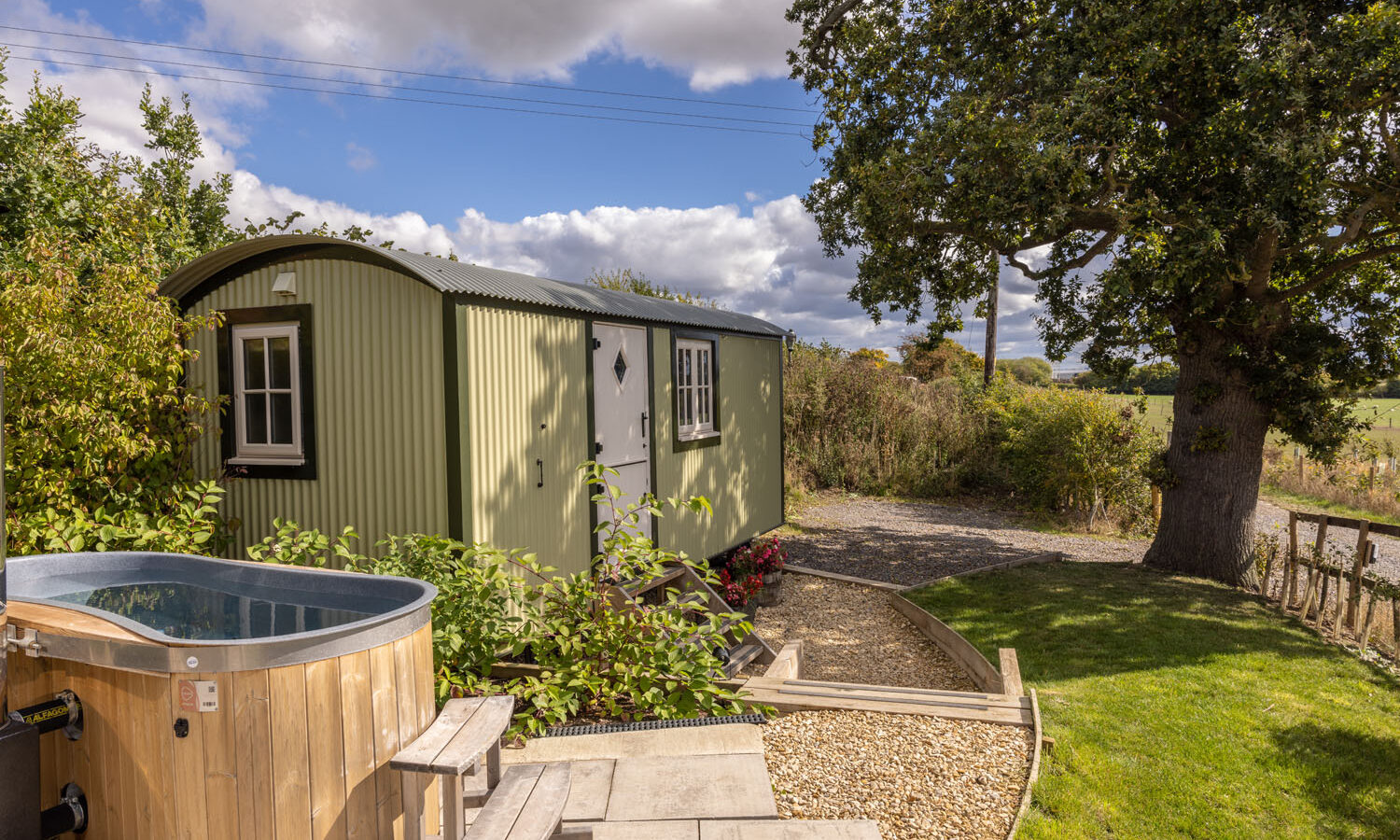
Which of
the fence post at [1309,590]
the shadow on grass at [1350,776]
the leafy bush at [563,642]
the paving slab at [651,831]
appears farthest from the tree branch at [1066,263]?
the paving slab at [651,831]

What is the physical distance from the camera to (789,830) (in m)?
2.79

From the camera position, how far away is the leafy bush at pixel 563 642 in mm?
4023

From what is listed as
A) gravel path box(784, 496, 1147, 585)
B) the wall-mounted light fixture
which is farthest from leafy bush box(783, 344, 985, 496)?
the wall-mounted light fixture

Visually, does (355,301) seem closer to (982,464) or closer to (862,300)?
(862,300)

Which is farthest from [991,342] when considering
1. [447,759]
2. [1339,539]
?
[447,759]

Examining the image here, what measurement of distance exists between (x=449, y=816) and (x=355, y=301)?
3619 mm

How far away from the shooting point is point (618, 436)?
21.0ft

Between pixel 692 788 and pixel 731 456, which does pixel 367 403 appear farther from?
pixel 731 456

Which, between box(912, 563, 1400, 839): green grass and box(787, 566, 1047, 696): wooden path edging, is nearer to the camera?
box(912, 563, 1400, 839): green grass

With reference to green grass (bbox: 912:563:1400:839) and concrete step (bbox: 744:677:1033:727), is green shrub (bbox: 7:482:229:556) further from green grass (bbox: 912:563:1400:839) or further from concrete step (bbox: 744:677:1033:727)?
green grass (bbox: 912:563:1400:839)

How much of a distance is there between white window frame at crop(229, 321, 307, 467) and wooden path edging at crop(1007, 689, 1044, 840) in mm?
4789

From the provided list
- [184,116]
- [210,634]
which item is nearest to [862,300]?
[210,634]

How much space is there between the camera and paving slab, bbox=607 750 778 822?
116 inches

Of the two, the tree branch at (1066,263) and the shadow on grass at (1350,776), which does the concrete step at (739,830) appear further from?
the tree branch at (1066,263)
